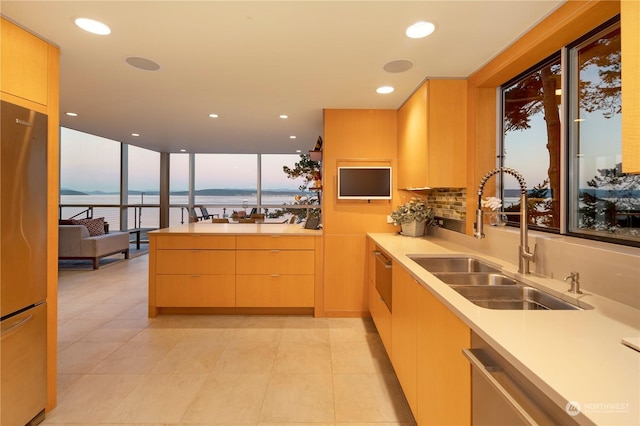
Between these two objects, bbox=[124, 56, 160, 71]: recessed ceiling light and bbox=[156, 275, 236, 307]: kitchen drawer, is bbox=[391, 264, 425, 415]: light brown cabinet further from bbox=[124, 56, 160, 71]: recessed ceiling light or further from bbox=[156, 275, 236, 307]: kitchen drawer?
bbox=[124, 56, 160, 71]: recessed ceiling light

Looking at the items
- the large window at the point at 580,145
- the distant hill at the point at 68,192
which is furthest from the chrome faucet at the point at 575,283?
the distant hill at the point at 68,192

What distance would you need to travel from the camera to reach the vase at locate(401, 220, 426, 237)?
314cm

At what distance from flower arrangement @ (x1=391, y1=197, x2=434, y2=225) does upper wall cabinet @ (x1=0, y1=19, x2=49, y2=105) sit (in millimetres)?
2907

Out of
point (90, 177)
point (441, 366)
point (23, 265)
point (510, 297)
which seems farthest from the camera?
point (90, 177)

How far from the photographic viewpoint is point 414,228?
3145 millimetres

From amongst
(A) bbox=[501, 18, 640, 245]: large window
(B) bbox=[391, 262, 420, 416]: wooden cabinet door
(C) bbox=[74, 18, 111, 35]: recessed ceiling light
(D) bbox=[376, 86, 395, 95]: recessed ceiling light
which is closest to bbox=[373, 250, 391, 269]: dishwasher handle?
(B) bbox=[391, 262, 420, 416]: wooden cabinet door

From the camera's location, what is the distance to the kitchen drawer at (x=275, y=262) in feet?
11.2

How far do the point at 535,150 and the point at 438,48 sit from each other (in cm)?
96

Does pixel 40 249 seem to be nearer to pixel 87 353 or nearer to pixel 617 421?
pixel 87 353

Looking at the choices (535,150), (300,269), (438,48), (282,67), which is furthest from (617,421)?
(300,269)

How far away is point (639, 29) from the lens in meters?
0.88

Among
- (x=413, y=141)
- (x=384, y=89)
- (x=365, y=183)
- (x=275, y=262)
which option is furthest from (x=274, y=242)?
(x=384, y=89)

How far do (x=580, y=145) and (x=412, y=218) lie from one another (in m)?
1.54

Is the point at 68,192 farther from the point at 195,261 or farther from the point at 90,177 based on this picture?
the point at 195,261
